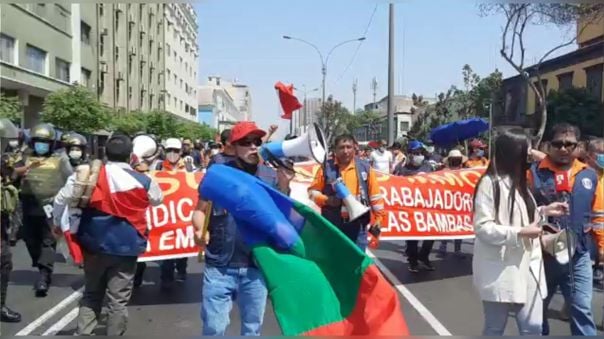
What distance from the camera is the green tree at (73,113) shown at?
1962 centimetres

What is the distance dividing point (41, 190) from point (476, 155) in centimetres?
559

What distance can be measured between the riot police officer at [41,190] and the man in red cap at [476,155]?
5.21m

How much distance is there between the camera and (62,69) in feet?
90.5

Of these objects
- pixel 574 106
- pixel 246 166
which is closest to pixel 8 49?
pixel 574 106

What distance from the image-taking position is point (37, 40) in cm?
2322

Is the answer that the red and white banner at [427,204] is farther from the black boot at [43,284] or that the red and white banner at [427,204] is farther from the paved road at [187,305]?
the black boot at [43,284]

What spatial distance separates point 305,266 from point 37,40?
22516mm

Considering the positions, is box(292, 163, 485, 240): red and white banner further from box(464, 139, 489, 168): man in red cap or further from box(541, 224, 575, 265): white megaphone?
box(541, 224, 575, 265): white megaphone

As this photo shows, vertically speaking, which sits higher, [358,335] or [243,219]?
[243,219]

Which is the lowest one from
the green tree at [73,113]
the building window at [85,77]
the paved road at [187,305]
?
the paved road at [187,305]

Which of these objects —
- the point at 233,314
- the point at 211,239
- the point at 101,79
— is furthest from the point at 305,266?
the point at 101,79

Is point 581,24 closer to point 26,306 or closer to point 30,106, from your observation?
point 26,306

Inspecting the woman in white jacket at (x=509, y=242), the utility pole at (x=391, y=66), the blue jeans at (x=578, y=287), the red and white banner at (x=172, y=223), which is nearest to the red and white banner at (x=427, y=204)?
the utility pole at (x=391, y=66)

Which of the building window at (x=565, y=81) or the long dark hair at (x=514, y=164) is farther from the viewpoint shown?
the building window at (x=565, y=81)
